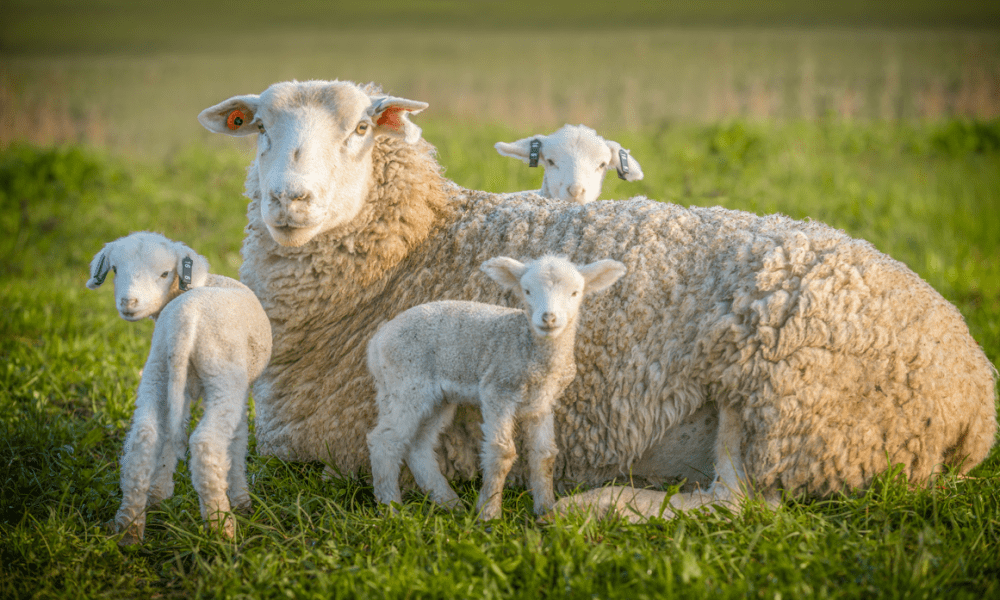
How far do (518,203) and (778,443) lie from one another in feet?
5.38

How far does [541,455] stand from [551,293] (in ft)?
2.25

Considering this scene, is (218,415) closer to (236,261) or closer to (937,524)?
(937,524)

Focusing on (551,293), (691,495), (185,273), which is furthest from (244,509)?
(691,495)

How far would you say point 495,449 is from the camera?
9.31 ft

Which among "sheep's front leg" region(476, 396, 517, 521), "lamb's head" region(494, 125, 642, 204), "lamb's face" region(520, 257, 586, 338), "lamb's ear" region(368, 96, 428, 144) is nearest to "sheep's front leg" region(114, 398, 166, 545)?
"sheep's front leg" region(476, 396, 517, 521)

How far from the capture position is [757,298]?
3125mm

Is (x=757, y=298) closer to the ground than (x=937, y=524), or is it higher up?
higher up

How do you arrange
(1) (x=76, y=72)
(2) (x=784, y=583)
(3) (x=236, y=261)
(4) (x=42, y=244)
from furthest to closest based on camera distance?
1. (1) (x=76, y=72)
2. (4) (x=42, y=244)
3. (3) (x=236, y=261)
4. (2) (x=784, y=583)

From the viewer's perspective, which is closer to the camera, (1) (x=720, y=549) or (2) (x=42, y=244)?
(1) (x=720, y=549)

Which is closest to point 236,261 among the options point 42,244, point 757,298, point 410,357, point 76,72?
point 42,244

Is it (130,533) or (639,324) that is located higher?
(639,324)

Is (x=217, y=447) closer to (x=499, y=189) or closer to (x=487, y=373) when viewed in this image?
(x=487, y=373)

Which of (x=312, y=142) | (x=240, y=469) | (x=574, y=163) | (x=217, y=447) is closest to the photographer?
(x=217, y=447)

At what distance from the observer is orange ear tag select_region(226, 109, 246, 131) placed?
12.1 feet
